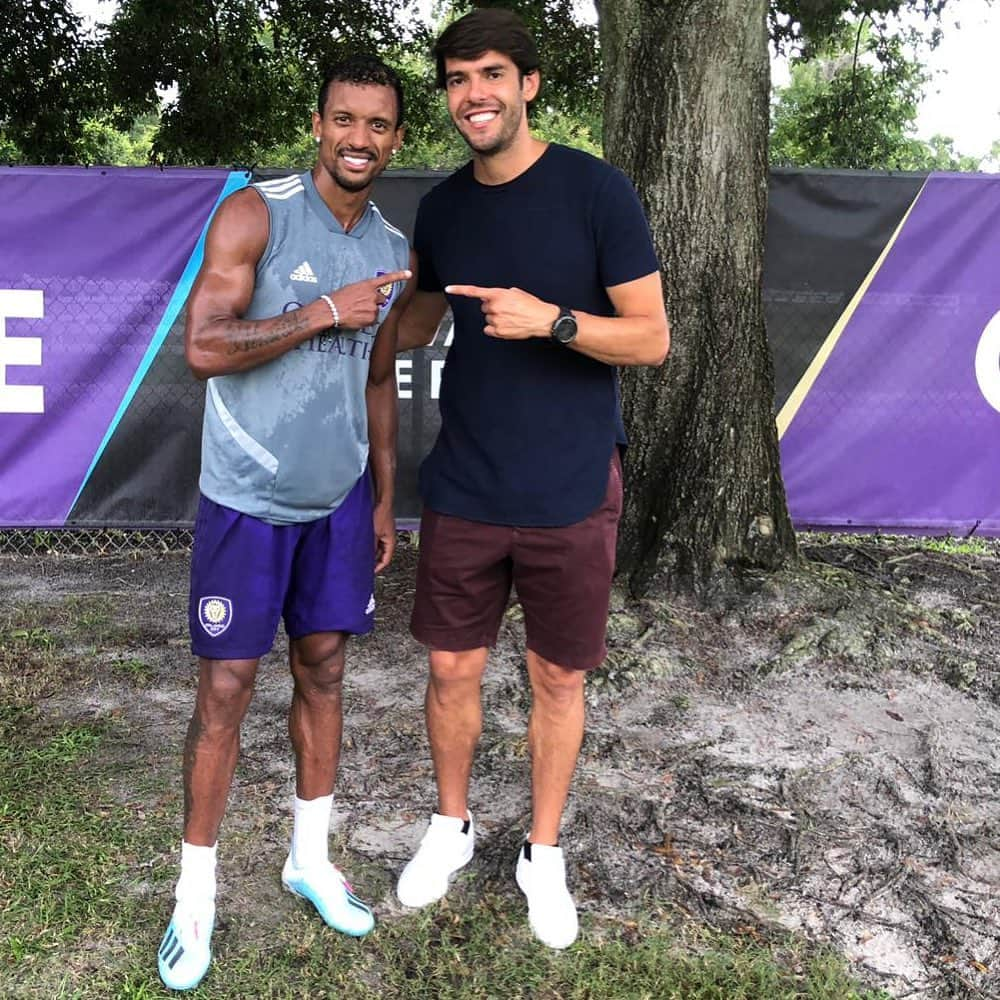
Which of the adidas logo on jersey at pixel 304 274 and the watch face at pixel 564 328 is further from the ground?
the adidas logo on jersey at pixel 304 274

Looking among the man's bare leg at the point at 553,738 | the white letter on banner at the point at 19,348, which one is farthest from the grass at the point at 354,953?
the white letter on banner at the point at 19,348

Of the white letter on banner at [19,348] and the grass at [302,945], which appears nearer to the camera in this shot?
the grass at [302,945]

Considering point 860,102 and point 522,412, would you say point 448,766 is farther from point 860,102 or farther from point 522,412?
point 860,102

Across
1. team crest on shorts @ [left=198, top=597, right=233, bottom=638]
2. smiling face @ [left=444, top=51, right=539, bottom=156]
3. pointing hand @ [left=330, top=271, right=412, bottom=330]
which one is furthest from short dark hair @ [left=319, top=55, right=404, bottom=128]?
team crest on shorts @ [left=198, top=597, right=233, bottom=638]

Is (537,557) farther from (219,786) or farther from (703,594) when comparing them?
(703,594)

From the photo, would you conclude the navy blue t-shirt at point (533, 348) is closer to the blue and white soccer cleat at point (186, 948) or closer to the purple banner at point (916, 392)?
the blue and white soccer cleat at point (186, 948)

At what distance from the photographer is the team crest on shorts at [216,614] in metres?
2.49

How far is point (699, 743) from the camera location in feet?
12.4

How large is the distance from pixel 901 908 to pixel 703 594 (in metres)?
2.05

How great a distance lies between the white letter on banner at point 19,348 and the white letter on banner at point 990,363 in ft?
15.6

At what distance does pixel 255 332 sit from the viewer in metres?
2.32

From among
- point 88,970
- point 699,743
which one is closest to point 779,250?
point 699,743

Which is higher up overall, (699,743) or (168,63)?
(168,63)

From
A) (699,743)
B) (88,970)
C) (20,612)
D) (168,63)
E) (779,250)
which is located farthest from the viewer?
(168,63)
